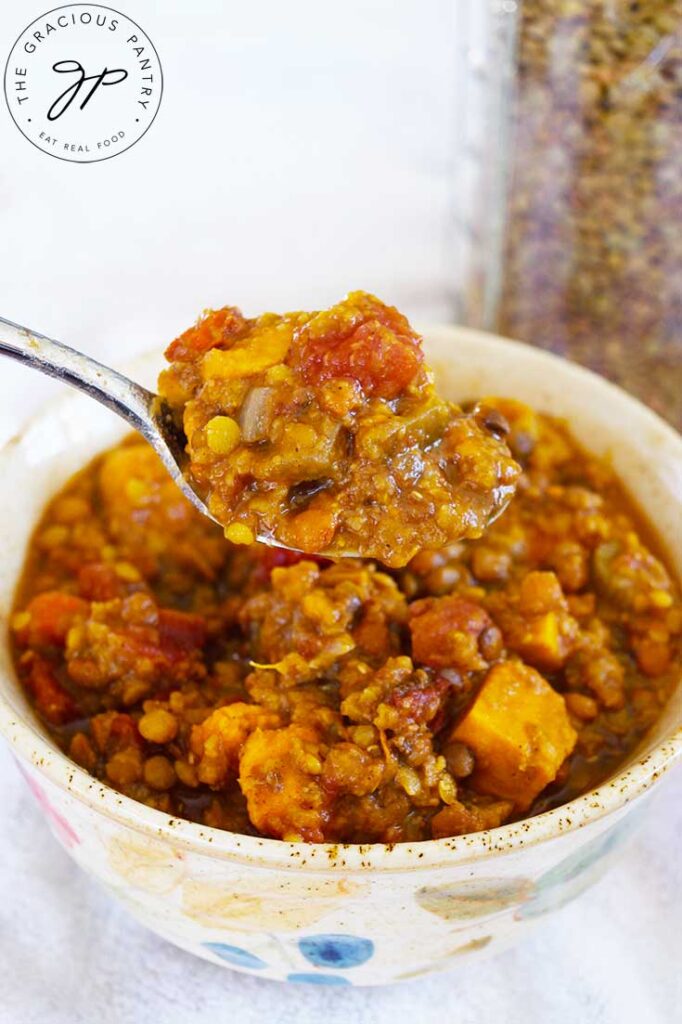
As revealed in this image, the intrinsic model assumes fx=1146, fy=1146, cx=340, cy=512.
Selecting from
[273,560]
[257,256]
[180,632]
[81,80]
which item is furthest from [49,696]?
[257,256]

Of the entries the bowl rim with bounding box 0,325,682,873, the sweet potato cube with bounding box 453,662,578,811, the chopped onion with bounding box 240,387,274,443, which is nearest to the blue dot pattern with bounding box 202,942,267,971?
the bowl rim with bounding box 0,325,682,873

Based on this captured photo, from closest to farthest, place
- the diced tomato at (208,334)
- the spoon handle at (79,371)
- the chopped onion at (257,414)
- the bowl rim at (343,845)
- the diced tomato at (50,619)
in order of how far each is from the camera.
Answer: the bowl rim at (343,845)
the spoon handle at (79,371)
the chopped onion at (257,414)
the diced tomato at (208,334)
the diced tomato at (50,619)

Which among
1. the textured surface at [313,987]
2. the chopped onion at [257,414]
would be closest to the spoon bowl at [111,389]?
the chopped onion at [257,414]

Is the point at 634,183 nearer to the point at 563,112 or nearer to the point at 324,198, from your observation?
the point at 563,112

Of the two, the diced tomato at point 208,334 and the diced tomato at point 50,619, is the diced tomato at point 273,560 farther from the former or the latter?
the diced tomato at point 208,334

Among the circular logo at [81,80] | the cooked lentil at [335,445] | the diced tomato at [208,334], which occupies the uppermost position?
the circular logo at [81,80]

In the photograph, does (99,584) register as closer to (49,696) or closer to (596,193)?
(49,696)
